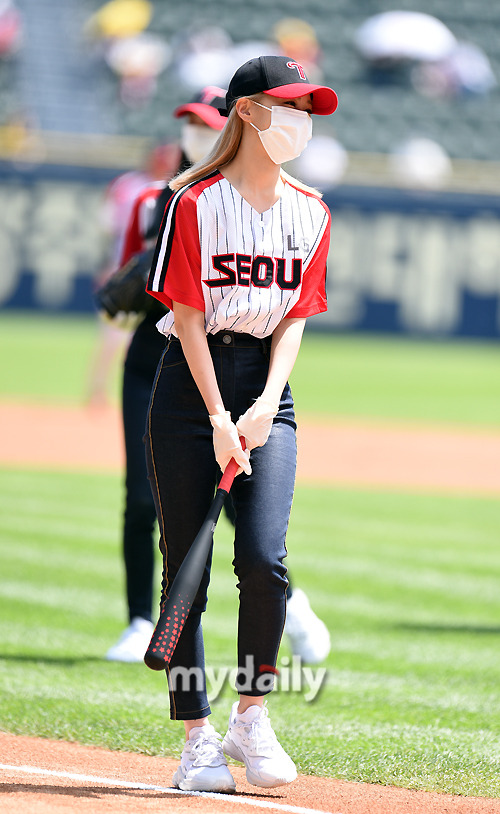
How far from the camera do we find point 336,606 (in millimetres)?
6441

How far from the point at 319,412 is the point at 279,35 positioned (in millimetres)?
14583

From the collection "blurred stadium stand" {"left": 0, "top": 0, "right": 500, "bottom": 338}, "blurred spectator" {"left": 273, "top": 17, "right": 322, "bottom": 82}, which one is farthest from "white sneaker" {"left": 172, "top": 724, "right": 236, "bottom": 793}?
"blurred spectator" {"left": 273, "top": 17, "right": 322, "bottom": 82}

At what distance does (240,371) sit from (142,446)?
4.88 feet

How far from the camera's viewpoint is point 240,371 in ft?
11.8

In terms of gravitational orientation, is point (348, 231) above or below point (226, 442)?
below

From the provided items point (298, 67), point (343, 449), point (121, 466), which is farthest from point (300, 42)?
point (298, 67)

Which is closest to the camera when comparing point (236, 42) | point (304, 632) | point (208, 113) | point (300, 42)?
point (208, 113)

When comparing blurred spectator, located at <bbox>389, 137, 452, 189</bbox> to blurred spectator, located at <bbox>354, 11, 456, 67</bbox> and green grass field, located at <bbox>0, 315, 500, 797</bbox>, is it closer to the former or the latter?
blurred spectator, located at <bbox>354, 11, 456, 67</bbox>

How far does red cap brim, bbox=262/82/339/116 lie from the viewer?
139 inches

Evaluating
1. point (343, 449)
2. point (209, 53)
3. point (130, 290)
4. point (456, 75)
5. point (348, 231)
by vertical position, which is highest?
point (209, 53)

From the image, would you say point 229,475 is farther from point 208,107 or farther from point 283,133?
point 208,107

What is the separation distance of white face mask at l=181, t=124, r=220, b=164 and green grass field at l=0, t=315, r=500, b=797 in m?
2.10

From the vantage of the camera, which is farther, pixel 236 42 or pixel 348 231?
pixel 236 42

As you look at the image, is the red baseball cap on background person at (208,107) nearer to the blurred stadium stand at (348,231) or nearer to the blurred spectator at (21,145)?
the blurred stadium stand at (348,231)
